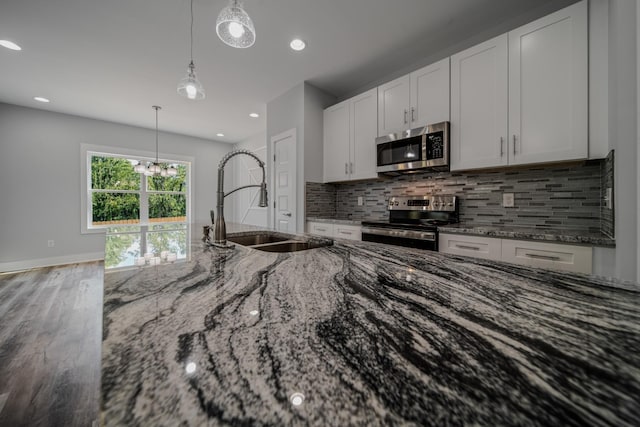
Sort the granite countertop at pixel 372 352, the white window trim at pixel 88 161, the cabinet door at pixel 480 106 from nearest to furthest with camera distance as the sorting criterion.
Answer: the granite countertop at pixel 372 352
the cabinet door at pixel 480 106
the white window trim at pixel 88 161

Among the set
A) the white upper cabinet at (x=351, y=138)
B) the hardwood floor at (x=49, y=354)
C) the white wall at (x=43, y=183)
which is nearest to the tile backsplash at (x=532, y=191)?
the white upper cabinet at (x=351, y=138)

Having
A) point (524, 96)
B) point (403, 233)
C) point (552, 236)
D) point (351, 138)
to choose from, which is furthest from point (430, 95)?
point (552, 236)

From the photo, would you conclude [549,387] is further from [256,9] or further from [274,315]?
[256,9]

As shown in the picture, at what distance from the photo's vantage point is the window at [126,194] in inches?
188

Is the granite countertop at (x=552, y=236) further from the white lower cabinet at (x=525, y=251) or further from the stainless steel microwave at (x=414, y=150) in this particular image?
the stainless steel microwave at (x=414, y=150)

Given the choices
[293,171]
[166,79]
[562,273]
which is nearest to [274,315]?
[562,273]

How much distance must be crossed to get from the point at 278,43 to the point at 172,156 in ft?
13.7

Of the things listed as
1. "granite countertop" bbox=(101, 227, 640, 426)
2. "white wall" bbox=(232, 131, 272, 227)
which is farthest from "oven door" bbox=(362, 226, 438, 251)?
"white wall" bbox=(232, 131, 272, 227)

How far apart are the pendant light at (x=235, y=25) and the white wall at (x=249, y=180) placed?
3.85 meters

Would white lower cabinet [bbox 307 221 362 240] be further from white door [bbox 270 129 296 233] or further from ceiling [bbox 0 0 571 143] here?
ceiling [bbox 0 0 571 143]

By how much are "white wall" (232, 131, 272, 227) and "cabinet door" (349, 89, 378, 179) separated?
2.66 meters

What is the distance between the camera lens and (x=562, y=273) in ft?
2.50

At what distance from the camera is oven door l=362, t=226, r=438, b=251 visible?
212cm

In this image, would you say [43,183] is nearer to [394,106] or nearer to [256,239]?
[256,239]
